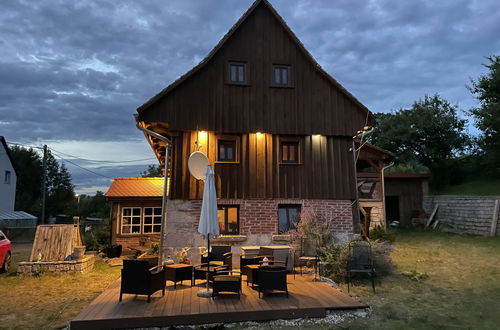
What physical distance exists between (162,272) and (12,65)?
23.5m

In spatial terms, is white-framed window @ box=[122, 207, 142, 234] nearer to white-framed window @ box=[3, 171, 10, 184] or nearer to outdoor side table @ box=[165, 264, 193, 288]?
outdoor side table @ box=[165, 264, 193, 288]

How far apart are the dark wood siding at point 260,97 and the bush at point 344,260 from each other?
12.9 ft

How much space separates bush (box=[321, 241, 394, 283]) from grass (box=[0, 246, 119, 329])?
6.30 metres

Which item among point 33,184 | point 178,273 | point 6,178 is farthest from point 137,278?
point 33,184

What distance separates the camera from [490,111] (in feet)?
61.9

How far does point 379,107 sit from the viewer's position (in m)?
37.8

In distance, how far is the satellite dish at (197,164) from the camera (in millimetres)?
10047

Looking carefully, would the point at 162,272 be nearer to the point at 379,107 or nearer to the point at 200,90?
the point at 200,90

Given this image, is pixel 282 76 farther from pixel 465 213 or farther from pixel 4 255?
pixel 4 255

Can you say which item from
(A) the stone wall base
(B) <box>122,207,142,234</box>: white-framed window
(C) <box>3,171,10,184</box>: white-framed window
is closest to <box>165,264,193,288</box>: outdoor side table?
(A) the stone wall base

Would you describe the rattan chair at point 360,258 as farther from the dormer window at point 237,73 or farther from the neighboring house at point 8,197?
the neighboring house at point 8,197

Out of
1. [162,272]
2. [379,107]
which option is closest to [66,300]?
[162,272]

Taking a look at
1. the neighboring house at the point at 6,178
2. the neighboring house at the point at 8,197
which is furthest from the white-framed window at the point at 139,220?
the neighboring house at the point at 6,178

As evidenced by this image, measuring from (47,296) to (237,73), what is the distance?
8.83 m
